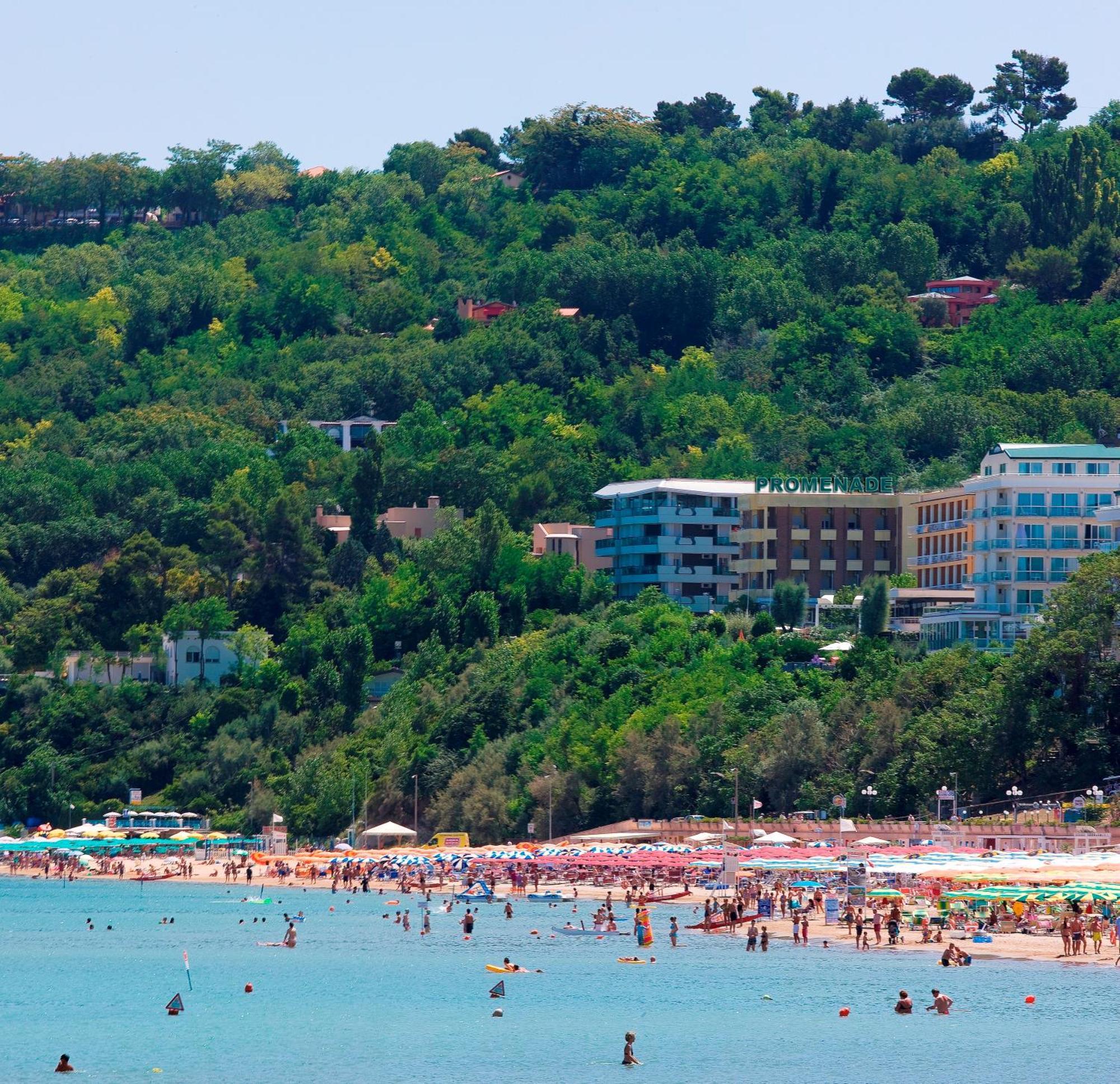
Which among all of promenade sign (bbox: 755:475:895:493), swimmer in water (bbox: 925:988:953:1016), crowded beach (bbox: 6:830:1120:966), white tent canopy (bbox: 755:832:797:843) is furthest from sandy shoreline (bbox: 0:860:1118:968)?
promenade sign (bbox: 755:475:895:493)

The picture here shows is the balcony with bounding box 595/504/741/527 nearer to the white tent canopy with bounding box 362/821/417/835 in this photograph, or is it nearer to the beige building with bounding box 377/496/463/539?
the beige building with bounding box 377/496/463/539

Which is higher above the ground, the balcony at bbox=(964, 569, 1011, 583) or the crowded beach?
the balcony at bbox=(964, 569, 1011, 583)

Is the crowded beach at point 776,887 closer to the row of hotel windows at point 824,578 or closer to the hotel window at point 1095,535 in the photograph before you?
the row of hotel windows at point 824,578

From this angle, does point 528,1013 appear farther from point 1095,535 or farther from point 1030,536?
point 1095,535

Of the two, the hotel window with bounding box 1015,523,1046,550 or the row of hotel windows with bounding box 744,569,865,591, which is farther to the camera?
the row of hotel windows with bounding box 744,569,865,591

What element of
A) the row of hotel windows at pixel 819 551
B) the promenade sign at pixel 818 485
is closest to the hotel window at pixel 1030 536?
the row of hotel windows at pixel 819 551

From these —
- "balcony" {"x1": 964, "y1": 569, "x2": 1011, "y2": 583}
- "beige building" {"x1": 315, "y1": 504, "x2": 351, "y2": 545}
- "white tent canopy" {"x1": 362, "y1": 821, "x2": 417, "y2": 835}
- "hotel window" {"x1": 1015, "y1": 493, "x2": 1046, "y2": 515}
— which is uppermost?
"beige building" {"x1": 315, "y1": 504, "x2": 351, "y2": 545}

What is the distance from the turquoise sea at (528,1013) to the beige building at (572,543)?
61.1 m

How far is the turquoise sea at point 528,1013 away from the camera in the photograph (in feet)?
178

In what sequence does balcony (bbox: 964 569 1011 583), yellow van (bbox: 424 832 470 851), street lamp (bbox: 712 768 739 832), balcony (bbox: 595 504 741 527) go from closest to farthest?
street lamp (bbox: 712 768 739 832), yellow van (bbox: 424 832 470 851), balcony (bbox: 964 569 1011 583), balcony (bbox: 595 504 741 527)

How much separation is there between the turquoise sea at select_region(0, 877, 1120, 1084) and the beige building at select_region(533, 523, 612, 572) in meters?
61.1

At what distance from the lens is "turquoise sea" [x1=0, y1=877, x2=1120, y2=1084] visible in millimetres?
54281

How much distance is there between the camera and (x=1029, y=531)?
11525 centimetres

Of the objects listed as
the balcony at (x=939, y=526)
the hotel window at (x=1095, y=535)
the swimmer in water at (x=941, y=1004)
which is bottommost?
the swimmer in water at (x=941, y=1004)
